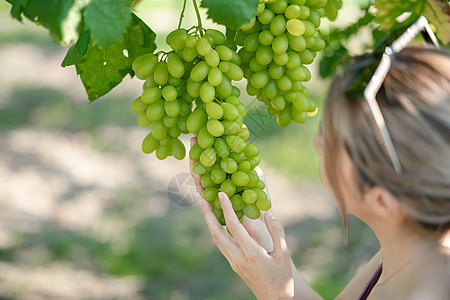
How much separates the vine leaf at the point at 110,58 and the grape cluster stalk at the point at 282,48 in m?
0.15

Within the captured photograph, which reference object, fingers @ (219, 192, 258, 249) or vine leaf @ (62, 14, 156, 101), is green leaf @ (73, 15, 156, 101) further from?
fingers @ (219, 192, 258, 249)

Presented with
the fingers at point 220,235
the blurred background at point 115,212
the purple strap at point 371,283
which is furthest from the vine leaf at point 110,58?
the blurred background at point 115,212

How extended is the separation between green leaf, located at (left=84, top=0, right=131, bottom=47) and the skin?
0.26 metres

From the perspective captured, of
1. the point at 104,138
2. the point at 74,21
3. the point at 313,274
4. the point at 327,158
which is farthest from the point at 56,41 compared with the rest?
the point at 104,138

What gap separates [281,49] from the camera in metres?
0.79

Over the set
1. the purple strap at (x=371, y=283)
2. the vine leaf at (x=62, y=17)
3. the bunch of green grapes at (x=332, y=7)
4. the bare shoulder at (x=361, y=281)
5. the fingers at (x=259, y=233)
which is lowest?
the bare shoulder at (x=361, y=281)

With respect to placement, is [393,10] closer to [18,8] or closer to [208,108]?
[208,108]

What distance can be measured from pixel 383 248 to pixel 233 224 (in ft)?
0.86

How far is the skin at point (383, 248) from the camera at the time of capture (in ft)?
2.70

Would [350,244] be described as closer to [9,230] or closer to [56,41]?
[9,230]

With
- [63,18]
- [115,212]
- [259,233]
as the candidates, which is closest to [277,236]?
[259,233]

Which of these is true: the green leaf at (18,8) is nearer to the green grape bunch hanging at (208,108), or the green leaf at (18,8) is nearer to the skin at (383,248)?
the green grape bunch hanging at (208,108)

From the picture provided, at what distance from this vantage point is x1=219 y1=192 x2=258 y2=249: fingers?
78cm

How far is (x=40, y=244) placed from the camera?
9.70 ft
